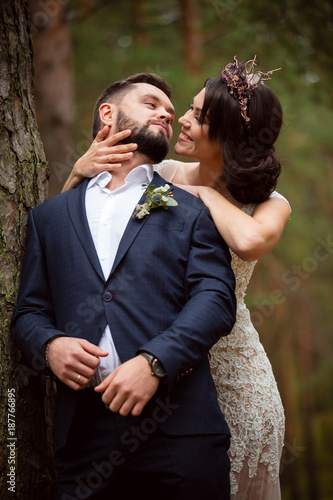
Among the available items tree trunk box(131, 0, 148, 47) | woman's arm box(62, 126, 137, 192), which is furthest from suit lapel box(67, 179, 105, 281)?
tree trunk box(131, 0, 148, 47)

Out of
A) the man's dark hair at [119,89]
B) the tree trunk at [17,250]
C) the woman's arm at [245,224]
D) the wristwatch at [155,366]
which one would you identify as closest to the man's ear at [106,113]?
the man's dark hair at [119,89]

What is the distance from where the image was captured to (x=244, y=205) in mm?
3201

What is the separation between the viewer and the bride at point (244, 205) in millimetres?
2947

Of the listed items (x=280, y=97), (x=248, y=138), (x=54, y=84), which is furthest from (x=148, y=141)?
(x=280, y=97)

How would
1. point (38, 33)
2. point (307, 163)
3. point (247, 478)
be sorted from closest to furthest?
point (247, 478) → point (38, 33) → point (307, 163)

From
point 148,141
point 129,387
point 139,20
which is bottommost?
point 129,387

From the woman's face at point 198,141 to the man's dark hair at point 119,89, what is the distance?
270mm

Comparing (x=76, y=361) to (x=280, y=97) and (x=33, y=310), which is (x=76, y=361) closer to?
(x=33, y=310)

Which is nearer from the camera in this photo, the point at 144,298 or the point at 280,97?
the point at 144,298

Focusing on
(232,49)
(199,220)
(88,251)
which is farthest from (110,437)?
(232,49)

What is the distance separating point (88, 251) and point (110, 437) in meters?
0.85

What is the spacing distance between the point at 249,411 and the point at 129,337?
3.70 feet

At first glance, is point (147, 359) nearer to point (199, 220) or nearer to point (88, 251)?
point (88, 251)

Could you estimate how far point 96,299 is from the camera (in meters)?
2.32
